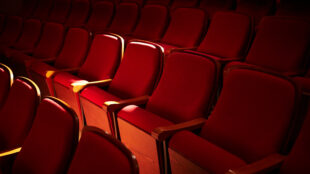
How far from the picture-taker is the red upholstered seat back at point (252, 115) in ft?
0.83

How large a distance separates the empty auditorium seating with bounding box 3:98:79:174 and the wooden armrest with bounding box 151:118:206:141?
0.26ft

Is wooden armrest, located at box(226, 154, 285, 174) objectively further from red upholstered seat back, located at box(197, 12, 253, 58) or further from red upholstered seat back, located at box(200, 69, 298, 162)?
red upholstered seat back, located at box(197, 12, 253, 58)

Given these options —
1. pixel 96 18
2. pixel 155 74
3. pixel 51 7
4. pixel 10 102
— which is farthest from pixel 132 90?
pixel 51 7

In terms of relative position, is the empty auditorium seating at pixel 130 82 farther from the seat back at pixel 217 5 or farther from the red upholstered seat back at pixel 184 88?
the seat back at pixel 217 5

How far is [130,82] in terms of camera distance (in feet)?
1.35

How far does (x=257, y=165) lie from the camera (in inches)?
9.1

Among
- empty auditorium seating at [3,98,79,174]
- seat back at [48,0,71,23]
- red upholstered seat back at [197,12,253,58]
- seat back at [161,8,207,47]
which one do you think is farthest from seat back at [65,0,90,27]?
empty auditorium seating at [3,98,79,174]

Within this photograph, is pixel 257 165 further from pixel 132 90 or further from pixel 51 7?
pixel 51 7

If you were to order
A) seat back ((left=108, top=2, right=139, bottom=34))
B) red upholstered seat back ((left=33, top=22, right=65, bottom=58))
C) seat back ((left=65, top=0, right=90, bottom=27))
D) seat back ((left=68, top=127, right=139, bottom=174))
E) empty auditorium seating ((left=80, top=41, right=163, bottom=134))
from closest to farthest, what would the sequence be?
seat back ((left=68, top=127, right=139, bottom=174)) < empty auditorium seating ((left=80, top=41, right=163, bottom=134)) < red upholstered seat back ((left=33, top=22, right=65, bottom=58)) < seat back ((left=108, top=2, right=139, bottom=34)) < seat back ((left=65, top=0, right=90, bottom=27))

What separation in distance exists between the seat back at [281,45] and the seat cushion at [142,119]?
0.70 feet

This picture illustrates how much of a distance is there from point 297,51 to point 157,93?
217mm

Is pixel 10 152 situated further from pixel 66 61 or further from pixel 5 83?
pixel 66 61

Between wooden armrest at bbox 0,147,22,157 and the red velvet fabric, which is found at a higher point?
the red velvet fabric

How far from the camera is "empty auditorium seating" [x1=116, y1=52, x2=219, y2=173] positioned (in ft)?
0.99
